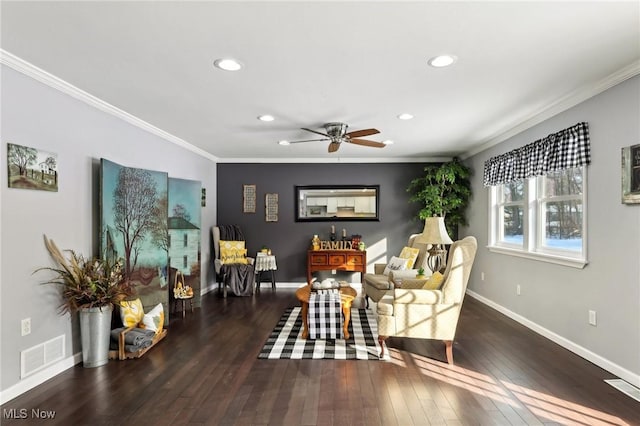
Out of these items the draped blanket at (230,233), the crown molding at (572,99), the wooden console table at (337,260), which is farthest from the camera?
the draped blanket at (230,233)

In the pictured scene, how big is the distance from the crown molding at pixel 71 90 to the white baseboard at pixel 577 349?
16.8ft

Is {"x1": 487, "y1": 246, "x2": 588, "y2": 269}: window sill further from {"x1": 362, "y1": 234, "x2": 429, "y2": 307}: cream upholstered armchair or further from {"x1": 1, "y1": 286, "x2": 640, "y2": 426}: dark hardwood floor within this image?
{"x1": 362, "y1": 234, "x2": 429, "y2": 307}: cream upholstered armchair

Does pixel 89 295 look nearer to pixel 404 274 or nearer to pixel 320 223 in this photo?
pixel 404 274

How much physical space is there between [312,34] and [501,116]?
9.24ft

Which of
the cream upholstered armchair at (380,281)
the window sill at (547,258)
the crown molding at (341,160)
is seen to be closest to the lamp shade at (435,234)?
the cream upholstered armchair at (380,281)

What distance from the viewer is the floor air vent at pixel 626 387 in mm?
2668

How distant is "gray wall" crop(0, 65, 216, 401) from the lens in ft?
8.60

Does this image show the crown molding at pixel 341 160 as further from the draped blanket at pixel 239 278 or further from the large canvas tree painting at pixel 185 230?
the draped blanket at pixel 239 278

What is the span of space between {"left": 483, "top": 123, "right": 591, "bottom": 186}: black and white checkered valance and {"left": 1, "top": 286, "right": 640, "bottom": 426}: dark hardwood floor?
6.03ft

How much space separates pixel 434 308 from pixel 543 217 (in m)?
Answer: 2.03

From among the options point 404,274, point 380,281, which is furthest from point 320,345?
point 404,274

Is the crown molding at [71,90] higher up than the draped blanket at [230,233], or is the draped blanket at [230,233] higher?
the crown molding at [71,90]

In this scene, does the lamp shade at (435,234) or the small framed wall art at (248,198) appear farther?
the small framed wall art at (248,198)

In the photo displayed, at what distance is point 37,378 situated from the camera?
2840 millimetres
